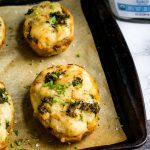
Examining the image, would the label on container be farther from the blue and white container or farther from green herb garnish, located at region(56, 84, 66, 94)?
green herb garnish, located at region(56, 84, 66, 94)

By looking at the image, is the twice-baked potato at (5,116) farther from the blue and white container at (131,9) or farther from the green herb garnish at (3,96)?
the blue and white container at (131,9)

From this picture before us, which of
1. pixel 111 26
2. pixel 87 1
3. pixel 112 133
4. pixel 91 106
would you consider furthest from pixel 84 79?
pixel 87 1

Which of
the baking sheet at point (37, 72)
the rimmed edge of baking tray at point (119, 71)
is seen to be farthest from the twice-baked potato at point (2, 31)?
the rimmed edge of baking tray at point (119, 71)

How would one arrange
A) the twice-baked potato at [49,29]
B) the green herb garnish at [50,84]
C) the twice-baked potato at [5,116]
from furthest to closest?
the twice-baked potato at [49,29] < the green herb garnish at [50,84] < the twice-baked potato at [5,116]

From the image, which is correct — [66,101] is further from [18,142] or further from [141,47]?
[141,47]

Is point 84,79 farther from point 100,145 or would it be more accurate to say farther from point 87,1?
point 87,1
